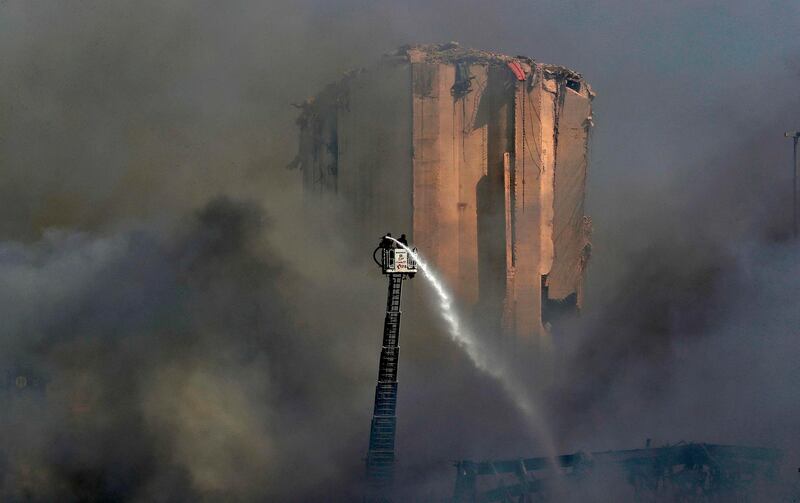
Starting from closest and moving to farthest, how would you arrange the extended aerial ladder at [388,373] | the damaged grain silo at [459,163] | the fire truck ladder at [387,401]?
the extended aerial ladder at [388,373], the fire truck ladder at [387,401], the damaged grain silo at [459,163]

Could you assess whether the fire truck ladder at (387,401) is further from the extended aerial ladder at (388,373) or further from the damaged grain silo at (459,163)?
the damaged grain silo at (459,163)

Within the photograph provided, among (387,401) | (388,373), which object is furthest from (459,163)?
(387,401)

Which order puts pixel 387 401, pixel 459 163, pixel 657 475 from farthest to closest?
1. pixel 459 163
2. pixel 657 475
3. pixel 387 401

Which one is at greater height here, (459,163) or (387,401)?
(459,163)

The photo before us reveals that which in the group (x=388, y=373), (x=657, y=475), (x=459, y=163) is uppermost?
(x=459, y=163)

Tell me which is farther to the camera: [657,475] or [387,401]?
[657,475]

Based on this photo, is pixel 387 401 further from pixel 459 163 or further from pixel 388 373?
pixel 459 163

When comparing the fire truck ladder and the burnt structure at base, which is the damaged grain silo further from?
the fire truck ladder

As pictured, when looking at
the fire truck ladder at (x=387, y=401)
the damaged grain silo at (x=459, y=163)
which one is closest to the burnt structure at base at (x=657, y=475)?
the fire truck ladder at (x=387, y=401)
